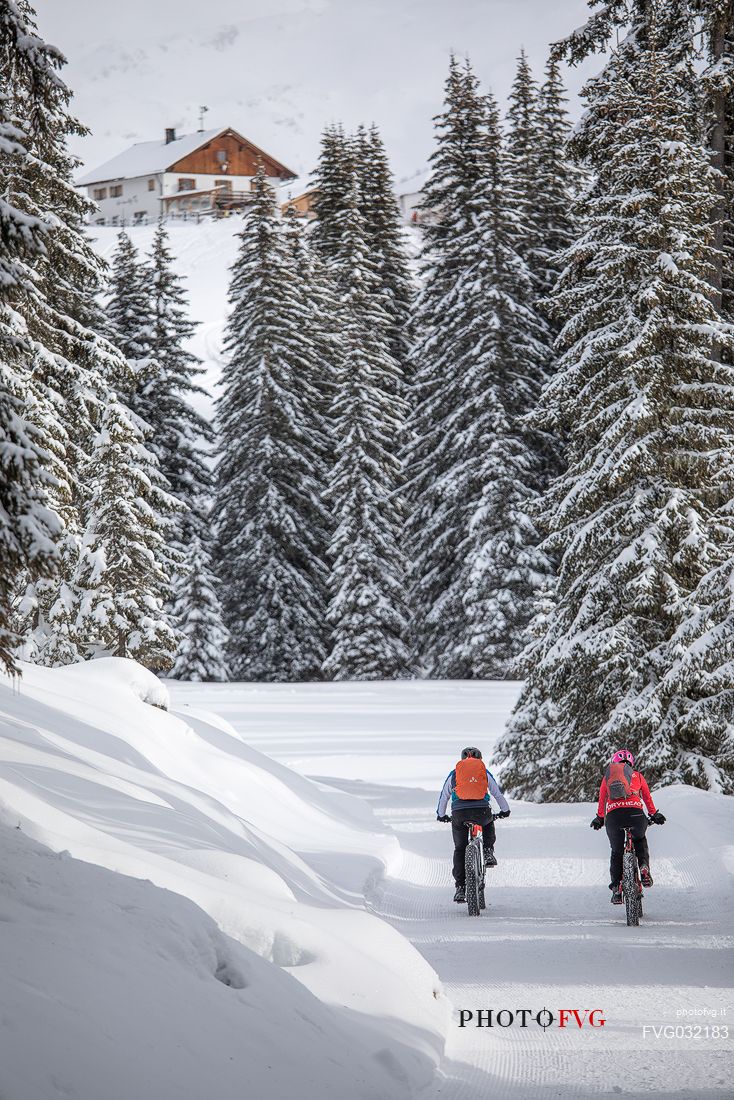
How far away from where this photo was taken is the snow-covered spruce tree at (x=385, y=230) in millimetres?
41469

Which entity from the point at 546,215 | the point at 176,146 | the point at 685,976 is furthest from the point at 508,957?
the point at 176,146

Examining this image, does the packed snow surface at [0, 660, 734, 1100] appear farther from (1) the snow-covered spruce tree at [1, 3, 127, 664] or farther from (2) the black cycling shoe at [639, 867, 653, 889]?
(1) the snow-covered spruce tree at [1, 3, 127, 664]

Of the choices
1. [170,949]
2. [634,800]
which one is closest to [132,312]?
[634,800]

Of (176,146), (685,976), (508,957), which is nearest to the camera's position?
(685,976)

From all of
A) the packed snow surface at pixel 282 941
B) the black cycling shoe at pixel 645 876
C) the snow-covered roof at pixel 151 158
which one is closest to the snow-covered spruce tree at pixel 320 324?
the packed snow surface at pixel 282 941

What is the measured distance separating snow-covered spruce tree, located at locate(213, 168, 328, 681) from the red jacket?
84.4ft

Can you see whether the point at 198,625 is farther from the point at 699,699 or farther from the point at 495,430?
the point at 699,699

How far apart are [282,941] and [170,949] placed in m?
1.14

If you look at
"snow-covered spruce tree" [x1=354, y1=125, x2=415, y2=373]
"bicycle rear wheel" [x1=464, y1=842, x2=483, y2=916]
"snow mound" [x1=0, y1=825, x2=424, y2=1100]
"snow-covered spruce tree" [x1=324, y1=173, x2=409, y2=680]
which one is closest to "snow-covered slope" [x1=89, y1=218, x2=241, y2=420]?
"snow-covered spruce tree" [x1=354, y1=125, x2=415, y2=373]

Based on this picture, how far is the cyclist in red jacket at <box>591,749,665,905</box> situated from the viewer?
34.1 ft

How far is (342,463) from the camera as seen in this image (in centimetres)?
3575

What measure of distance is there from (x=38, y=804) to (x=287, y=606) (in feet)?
94.9

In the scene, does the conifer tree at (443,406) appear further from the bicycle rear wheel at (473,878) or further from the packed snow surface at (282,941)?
the bicycle rear wheel at (473,878)

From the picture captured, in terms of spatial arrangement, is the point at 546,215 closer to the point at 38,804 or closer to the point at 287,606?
the point at 287,606
